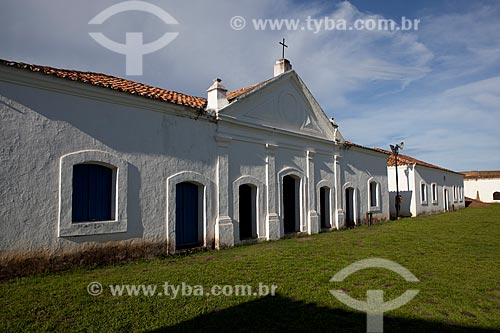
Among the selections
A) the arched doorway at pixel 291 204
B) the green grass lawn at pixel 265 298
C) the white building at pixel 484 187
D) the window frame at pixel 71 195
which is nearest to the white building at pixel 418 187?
the arched doorway at pixel 291 204

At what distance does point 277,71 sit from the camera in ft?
41.7

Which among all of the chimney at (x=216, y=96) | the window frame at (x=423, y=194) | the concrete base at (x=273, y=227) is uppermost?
the chimney at (x=216, y=96)

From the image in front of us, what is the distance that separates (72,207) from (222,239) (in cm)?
373

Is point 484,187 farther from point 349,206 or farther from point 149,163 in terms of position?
point 149,163

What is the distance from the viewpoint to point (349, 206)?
14922 mm

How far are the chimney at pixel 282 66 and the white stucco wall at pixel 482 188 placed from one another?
38863 millimetres

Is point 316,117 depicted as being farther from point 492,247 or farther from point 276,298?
point 276,298

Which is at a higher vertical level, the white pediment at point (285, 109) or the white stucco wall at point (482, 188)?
the white pediment at point (285, 109)

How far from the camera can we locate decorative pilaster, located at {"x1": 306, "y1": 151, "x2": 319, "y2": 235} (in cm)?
1200

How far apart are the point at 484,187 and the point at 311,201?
127 ft

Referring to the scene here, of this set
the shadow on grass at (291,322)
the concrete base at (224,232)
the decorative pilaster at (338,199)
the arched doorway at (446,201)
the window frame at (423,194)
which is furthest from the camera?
the arched doorway at (446,201)

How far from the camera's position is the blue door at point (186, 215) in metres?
8.40

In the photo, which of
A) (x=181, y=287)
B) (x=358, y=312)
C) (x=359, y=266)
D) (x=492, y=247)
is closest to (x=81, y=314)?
(x=181, y=287)

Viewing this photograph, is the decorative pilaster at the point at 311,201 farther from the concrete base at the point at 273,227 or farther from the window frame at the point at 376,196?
the window frame at the point at 376,196
